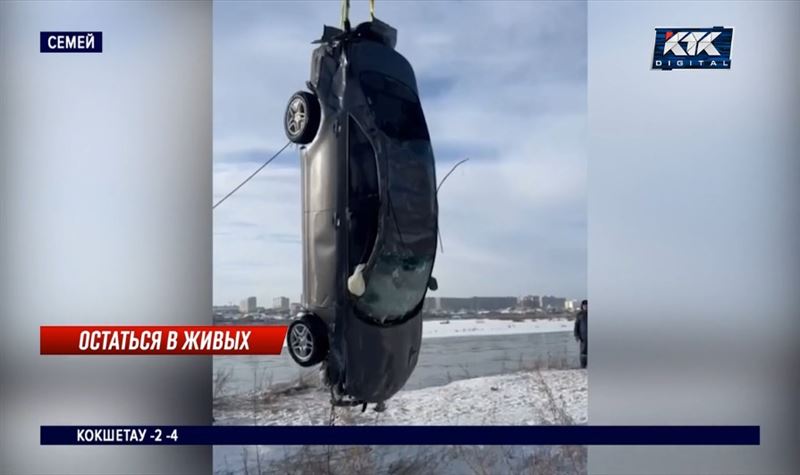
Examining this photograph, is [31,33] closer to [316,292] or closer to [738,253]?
[316,292]

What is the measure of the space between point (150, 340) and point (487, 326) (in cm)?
115

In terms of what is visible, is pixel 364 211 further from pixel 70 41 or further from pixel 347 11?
pixel 70 41

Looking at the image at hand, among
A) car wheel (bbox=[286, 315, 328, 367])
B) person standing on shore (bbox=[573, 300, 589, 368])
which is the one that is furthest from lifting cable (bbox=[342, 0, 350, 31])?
person standing on shore (bbox=[573, 300, 589, 368])

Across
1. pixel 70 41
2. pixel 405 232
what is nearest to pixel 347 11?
pixel 405 232

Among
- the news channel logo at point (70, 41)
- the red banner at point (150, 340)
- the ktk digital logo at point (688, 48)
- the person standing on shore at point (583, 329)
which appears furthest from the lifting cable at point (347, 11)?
the person standing on shore at point (583, 329)

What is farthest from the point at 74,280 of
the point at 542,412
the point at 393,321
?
the point at 542,412

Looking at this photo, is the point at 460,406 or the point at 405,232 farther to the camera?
the point at 405,232

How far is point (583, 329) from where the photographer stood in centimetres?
308

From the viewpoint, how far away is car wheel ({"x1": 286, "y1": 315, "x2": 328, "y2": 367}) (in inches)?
124

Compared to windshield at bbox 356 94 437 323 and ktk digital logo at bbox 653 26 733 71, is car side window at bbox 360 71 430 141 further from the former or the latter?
ktk digital logo at bbox 653 26 733 71

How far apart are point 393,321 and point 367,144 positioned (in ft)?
2.11

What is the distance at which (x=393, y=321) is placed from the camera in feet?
10.8

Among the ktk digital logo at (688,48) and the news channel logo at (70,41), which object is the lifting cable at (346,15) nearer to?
the news channel logo at (70,41)

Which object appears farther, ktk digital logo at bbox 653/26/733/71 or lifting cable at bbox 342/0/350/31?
lifting cable at bbox 342/0/350/31
